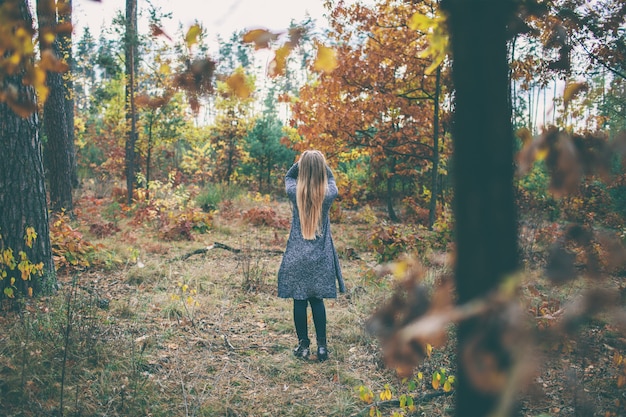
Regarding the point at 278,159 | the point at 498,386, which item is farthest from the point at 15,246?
the point at 278,159

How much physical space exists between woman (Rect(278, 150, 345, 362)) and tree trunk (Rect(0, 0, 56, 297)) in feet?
8.57

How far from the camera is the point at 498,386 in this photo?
713mm

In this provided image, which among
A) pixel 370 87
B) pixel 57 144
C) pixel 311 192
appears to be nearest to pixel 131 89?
pixel 57 144

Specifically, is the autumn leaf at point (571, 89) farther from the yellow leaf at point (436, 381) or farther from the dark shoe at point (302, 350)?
the dark shoe at point (302, 350)

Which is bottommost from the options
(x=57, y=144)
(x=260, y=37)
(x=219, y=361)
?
(x=219, y=361)

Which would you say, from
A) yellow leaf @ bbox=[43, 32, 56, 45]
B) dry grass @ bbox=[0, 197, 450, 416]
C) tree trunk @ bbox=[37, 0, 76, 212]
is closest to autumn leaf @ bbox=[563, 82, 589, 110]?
yellow leaf @ bbox=[43, 32, 56, 45]

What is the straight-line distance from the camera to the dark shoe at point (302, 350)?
161 inches

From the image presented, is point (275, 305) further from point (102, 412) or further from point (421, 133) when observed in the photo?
point (421, 133)

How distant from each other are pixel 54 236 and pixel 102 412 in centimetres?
426

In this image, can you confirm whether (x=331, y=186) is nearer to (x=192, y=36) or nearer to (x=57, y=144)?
(x=192, y=36)

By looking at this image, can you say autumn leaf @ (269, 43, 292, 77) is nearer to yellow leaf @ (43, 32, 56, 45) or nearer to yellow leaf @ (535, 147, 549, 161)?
yellow leaf @ (43, 32, 56, 45)

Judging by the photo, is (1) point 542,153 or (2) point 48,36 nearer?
(1) point 542,153

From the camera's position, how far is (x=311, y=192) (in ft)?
13.0

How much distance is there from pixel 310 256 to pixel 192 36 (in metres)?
2.81
